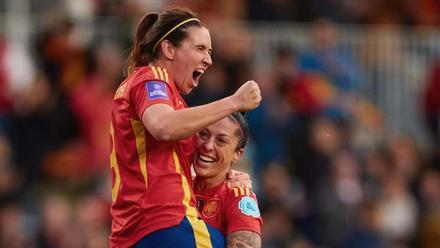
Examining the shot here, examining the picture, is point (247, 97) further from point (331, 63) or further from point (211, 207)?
point (331, 63)

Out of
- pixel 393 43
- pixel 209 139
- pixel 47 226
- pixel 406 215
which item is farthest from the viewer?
pixel 393 43

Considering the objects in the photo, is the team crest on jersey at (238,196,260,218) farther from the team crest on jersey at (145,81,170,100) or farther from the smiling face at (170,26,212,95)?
the team crest on jersey at (145,81,170,100)

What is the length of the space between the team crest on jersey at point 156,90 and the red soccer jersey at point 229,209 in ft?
2.48

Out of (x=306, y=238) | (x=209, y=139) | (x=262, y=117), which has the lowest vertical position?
(x=306, y=238)

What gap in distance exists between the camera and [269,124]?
15.4m

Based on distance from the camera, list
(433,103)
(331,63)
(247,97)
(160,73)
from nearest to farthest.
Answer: (247,97)
(160,73)
(331,63)
(433,103)

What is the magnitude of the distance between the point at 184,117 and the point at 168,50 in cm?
59

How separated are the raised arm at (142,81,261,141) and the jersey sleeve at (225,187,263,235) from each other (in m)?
0.73

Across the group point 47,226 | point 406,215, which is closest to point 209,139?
point 47,226

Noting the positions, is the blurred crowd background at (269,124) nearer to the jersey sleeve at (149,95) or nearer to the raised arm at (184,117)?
the jersey sleeve at (149,95)

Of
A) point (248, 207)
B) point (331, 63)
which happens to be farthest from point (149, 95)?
point (331, 63)

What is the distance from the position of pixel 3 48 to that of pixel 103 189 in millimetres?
2066

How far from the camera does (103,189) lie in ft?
48.9

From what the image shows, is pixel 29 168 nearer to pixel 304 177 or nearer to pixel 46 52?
pixel 46 52
